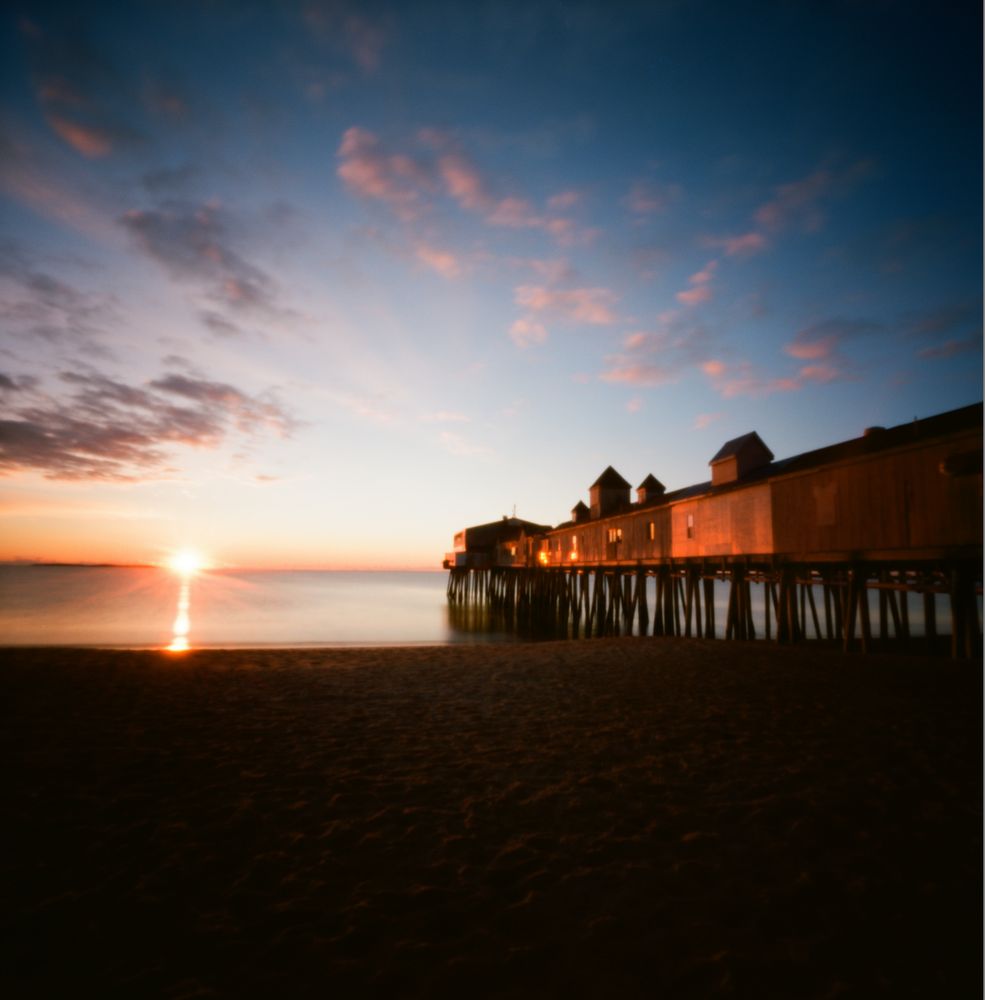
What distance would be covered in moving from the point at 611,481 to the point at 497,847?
107ft

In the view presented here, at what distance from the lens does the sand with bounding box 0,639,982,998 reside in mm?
3439

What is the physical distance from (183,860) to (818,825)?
5572 millimetres

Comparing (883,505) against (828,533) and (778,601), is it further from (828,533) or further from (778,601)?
(778,601)

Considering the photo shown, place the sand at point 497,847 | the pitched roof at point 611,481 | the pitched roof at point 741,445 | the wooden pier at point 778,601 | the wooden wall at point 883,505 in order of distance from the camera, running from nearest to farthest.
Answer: the sand at point 497,847, the wooden wall at point 883,505, the wooden pier at point 778,601, the pitched roof at point 741,445, the pitched roof at point 611,481

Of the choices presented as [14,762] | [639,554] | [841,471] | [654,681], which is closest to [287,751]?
[14,762]

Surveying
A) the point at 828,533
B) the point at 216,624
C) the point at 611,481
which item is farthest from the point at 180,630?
the point at 828,533

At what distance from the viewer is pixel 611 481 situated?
36.1m

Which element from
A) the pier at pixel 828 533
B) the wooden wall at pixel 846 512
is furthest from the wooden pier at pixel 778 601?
the wooden wall at pixel 846 512

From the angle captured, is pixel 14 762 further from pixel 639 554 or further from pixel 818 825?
pixel 639 554

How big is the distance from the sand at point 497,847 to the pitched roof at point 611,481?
26922 mm

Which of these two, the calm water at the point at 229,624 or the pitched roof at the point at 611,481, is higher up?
the pitched roof at the point at 611,481

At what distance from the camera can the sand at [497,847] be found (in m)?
3.44

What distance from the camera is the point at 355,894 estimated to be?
4191 millimetres

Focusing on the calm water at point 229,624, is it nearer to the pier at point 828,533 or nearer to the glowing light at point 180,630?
the glowing light at point 180,630
